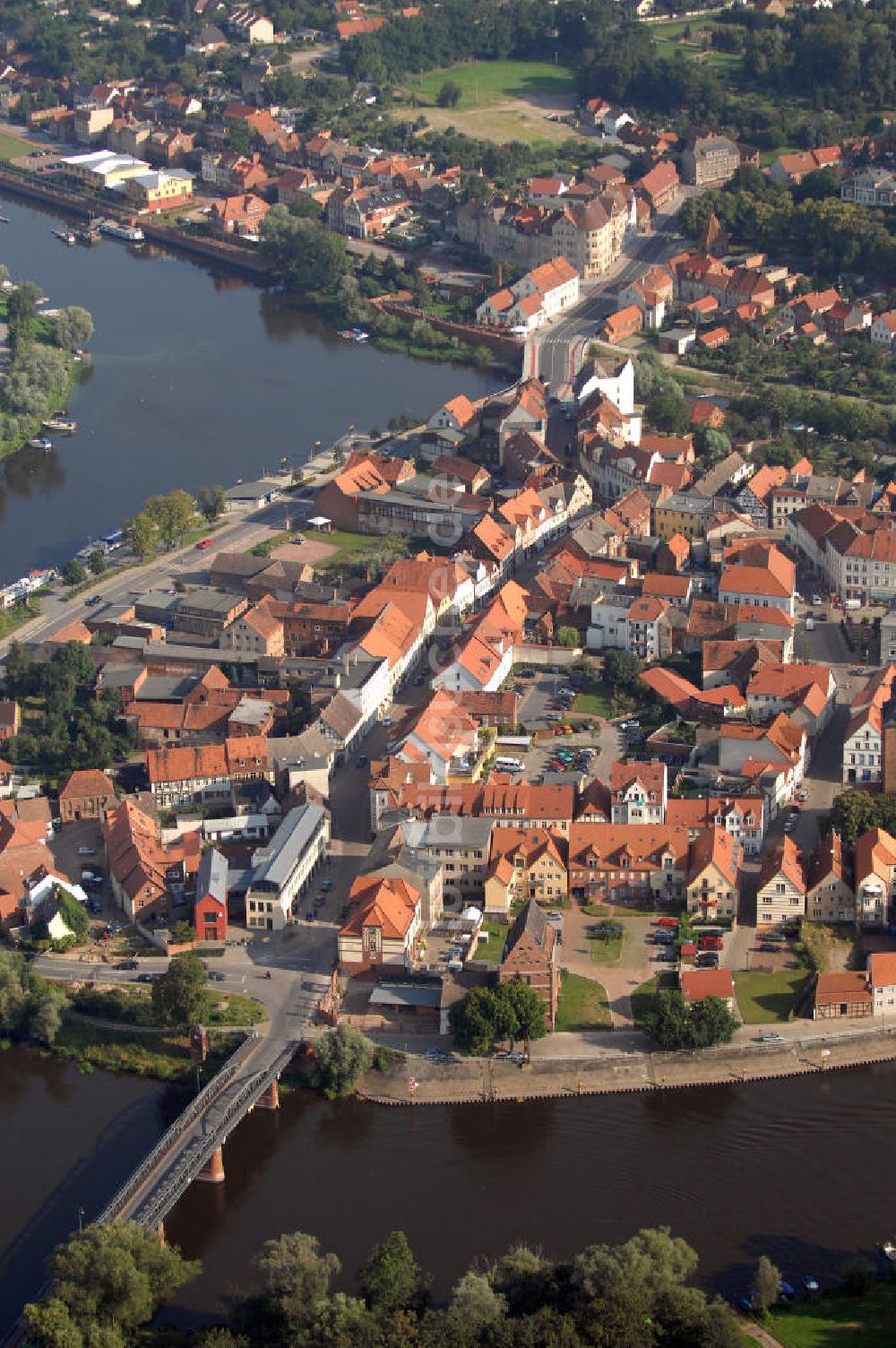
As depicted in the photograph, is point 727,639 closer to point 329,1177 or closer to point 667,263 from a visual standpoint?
point 329,1177

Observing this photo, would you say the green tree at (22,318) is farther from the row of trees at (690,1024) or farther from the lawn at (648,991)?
the row of trees at (690,1024)

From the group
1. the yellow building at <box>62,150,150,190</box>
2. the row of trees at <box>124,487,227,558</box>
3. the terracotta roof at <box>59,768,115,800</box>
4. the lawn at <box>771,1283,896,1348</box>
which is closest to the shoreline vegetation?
the row of trees at <box>124,487,227,558</box>

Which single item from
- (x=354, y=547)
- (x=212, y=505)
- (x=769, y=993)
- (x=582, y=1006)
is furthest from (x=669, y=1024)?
(x=212, y=505)

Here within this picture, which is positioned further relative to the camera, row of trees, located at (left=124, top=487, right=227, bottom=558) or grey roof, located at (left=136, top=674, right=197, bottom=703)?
row of trees, located at (left=124, top=487, right=227, bottom=558)

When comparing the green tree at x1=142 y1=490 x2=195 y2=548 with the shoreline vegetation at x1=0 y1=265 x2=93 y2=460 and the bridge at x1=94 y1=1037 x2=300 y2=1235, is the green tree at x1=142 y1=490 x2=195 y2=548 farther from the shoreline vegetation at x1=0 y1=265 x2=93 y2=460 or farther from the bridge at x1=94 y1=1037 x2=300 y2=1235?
the bridge at x1=94 y1=1037 x2=300 y2=1235

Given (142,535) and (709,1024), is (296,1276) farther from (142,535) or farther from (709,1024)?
(142,535)
